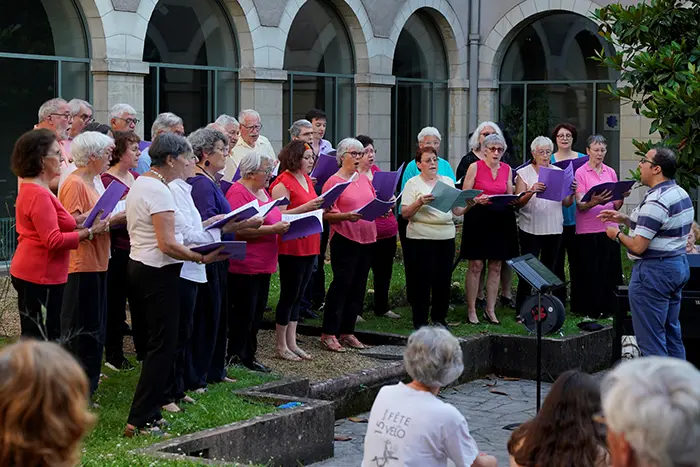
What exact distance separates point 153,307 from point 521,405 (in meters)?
4.04

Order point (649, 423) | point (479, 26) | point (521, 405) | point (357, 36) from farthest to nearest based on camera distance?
1. point (479, 26)
2. point (357, 36)
3. point (521, 405)
4. point (649, 423)

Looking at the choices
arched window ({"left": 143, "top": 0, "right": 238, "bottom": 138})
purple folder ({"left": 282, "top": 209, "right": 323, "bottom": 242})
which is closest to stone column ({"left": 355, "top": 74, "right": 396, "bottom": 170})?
arched window ({"left": 143, "top": 0, "right": 238, "bottom": 138})

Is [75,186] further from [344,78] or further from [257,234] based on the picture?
[344,78]

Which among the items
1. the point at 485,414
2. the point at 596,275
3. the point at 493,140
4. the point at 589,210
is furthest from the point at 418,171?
the point at 485,414

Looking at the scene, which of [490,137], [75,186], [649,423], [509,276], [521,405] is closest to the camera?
[649,423]

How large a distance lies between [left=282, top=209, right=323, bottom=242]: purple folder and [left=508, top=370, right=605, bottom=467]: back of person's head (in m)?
4.70

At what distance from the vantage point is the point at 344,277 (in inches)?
397

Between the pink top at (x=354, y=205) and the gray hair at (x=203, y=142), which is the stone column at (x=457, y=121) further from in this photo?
the gray hair at (x=203, y=142)

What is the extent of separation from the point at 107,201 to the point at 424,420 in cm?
301

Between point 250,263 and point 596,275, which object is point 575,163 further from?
point 250,263

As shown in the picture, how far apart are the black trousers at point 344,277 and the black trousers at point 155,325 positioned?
3289mm

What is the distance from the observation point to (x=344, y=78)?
19.9 metres

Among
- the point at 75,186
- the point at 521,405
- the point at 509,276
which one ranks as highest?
the point at 75,186

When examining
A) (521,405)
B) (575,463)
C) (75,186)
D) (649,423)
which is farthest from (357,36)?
(649,423)
